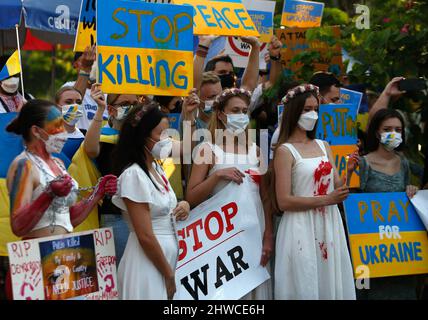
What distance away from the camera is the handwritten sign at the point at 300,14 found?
11.0m

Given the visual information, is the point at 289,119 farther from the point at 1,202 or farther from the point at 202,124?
the point at 1,202

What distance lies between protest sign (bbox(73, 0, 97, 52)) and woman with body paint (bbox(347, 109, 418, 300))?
2606 mm

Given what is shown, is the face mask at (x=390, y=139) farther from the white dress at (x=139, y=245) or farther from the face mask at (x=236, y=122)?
the white dress at (x=139, y=245)

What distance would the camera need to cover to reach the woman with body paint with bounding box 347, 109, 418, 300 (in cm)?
775

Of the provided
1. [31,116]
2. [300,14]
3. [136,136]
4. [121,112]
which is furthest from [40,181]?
[300,14]

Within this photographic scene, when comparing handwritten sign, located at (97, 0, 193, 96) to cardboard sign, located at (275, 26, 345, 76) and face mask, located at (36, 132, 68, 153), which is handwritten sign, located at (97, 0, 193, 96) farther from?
cardboard sign, located at (275, 26, 345, 76)

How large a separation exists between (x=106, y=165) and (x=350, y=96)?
9.20 feet

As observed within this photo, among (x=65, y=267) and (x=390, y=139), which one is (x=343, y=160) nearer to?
(x=390, y=139)

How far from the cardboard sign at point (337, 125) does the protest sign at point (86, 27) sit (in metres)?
2.16

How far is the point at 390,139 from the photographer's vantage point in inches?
304

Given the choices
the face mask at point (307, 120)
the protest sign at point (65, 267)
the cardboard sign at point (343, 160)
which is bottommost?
the protest sign at point (65, 267)

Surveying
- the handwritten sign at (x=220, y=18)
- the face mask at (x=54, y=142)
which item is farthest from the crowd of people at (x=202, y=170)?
the handwritten sign at (x=220, y=18)

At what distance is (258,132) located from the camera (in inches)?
333

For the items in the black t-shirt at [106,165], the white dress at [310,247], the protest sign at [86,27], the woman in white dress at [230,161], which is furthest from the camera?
the protest sign at [86,27]
